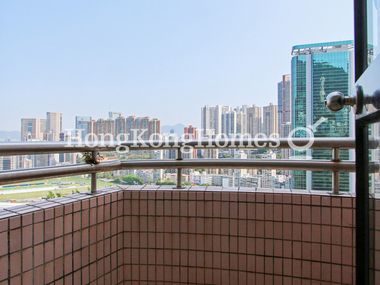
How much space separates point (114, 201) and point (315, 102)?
1614 mm

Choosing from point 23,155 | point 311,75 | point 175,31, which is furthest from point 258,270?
point 175,31

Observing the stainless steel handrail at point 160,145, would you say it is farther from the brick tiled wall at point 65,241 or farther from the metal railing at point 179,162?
the brick tiled wall at point 65,241

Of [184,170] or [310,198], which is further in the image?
[184,170]

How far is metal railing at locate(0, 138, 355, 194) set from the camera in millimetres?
1599

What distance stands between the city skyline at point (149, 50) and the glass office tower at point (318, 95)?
3.56ft

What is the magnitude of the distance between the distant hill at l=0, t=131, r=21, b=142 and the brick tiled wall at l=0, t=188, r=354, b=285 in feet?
1.27

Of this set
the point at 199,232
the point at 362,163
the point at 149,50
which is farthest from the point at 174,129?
the point at 149,50

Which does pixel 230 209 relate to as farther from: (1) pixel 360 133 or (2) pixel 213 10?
(2) pixel 213 10

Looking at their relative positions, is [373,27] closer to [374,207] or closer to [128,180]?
[374,207]

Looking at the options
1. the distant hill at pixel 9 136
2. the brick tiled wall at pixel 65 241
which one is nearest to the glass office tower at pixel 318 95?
the brick tiled wall at pixel 65 241

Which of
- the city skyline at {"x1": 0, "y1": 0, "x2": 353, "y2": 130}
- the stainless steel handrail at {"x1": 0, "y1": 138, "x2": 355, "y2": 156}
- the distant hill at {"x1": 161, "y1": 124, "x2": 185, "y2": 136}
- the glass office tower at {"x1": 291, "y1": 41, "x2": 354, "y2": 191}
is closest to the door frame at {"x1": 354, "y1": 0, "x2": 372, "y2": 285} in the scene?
the glass office tower at {"x1": 291, "y1": 41, "x2": 354, "y2": 191}

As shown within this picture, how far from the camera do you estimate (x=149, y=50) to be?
30.6 ft

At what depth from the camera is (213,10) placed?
8156 millimetres

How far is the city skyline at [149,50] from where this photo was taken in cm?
479
